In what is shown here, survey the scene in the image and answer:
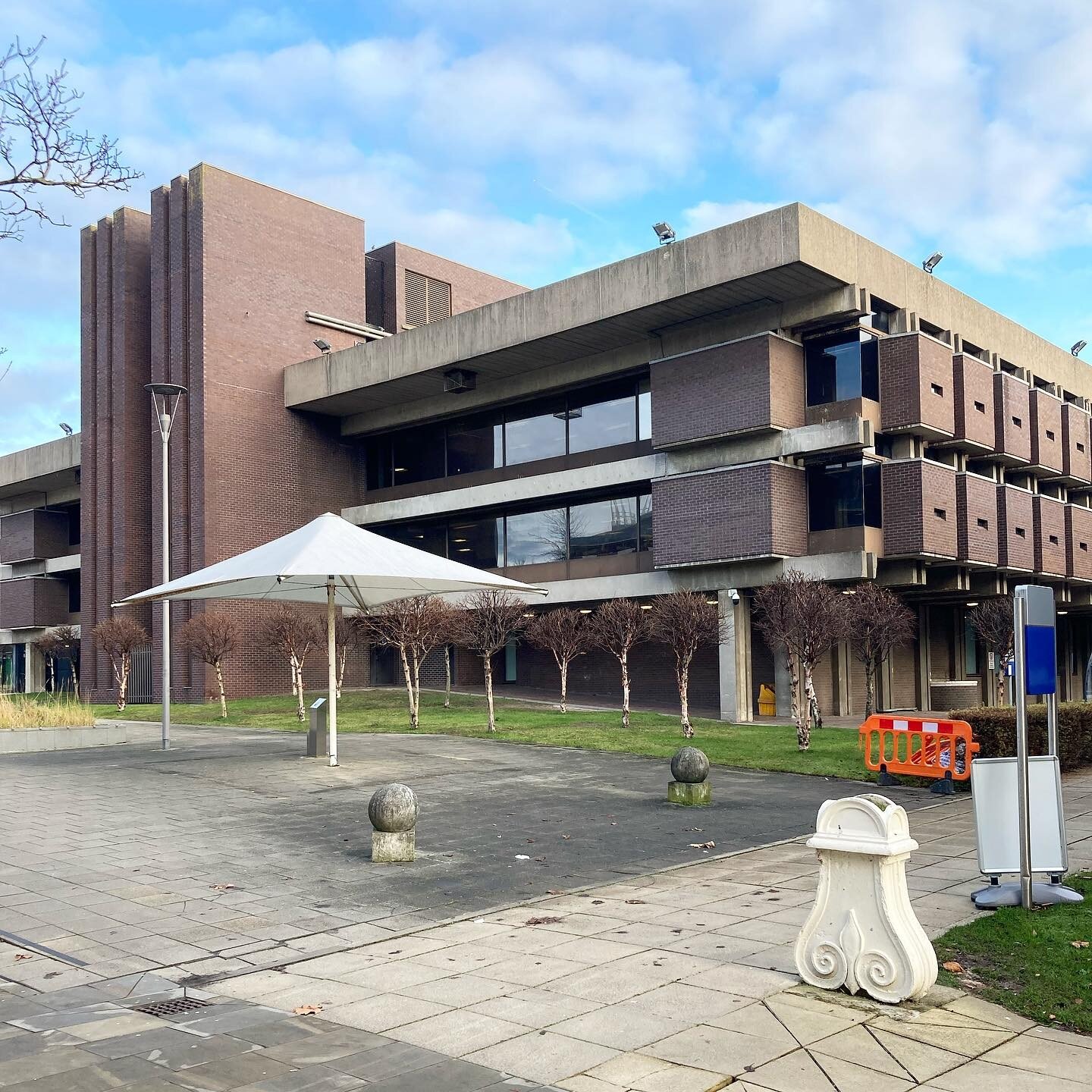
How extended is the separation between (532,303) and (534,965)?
93.7 ft

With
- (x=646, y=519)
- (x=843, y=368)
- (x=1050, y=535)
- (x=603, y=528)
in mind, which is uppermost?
(x=843, y=368)

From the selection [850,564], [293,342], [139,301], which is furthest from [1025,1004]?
[139,301]

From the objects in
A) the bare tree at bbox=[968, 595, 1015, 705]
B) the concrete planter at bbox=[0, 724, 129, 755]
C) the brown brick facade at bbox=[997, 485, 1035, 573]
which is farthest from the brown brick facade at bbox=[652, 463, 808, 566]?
the concrete planter at bbox=[0, 724, 129, 755]

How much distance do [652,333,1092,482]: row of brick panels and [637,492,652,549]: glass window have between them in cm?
311

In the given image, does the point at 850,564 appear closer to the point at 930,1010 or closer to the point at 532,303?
the point at 532,303

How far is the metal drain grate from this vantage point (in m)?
5.98

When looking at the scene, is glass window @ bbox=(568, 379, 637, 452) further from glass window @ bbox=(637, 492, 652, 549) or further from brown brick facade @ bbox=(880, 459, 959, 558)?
brown brick facade @ bbox=(880, 459, 959, 558)

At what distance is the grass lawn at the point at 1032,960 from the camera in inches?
225

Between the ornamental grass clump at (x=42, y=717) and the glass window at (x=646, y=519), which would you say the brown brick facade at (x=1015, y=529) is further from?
the ornamental grass clump at (x=42, y=717)

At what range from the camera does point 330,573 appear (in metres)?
15.4

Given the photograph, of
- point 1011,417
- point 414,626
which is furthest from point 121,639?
point 1011,417

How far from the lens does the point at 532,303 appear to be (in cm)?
3353

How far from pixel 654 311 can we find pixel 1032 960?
85.9 feet

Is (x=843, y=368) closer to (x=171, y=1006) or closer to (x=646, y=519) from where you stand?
(x=646, y=519)
